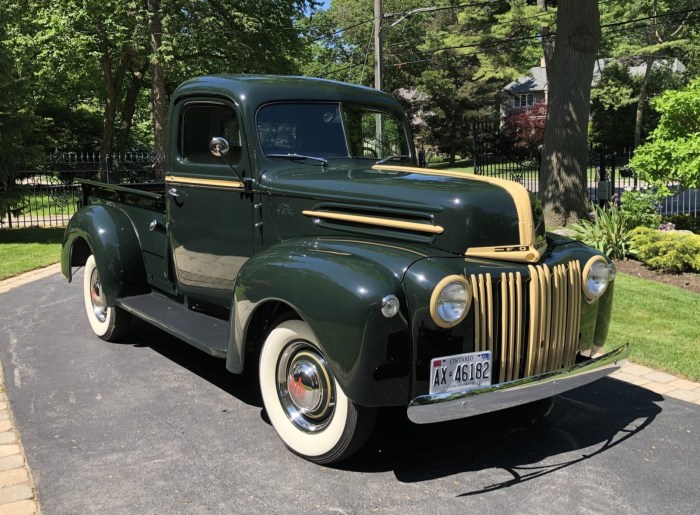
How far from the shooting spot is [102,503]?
2.93 metres

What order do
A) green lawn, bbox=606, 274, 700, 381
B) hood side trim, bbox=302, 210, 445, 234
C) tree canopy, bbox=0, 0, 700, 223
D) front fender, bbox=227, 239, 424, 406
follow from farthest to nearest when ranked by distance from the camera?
tree canopy, bbox=0, 0, 700, 223
green lawn, bbox=606, 274, 700, 381
hood side trim, bbox=302, 210, 445, 234
front fender, bbox=227, 239, 424, 406

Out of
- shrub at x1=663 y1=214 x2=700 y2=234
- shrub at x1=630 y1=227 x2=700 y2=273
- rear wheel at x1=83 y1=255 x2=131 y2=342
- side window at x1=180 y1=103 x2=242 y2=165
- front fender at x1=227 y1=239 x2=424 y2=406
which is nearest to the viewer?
front fender at x1=227 y1=239 x2=424 y2=406

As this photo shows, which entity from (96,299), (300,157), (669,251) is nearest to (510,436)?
(300,157)

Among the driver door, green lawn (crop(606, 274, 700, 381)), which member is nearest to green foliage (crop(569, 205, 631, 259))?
green lawn (crop(606, 274, 700, 381))

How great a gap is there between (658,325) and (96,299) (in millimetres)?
5080

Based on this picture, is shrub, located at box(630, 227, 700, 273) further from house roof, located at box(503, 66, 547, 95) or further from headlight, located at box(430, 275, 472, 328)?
house roof, located at box(503, 66, 547, 95)

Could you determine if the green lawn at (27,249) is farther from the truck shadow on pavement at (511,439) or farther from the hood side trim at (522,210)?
the hood side trim at (522,210)

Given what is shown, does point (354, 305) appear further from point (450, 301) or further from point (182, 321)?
point (182, 321)

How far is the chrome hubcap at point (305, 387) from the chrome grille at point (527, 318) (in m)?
0.79

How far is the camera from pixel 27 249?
35.8 ft

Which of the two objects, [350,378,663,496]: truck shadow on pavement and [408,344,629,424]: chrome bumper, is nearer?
[408,344,629,424]: chrome bumper

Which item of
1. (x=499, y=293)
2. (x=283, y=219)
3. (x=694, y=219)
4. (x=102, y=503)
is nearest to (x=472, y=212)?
(x=499, y=293)

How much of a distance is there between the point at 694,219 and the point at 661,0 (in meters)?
30.4

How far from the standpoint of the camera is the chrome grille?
308 cm
